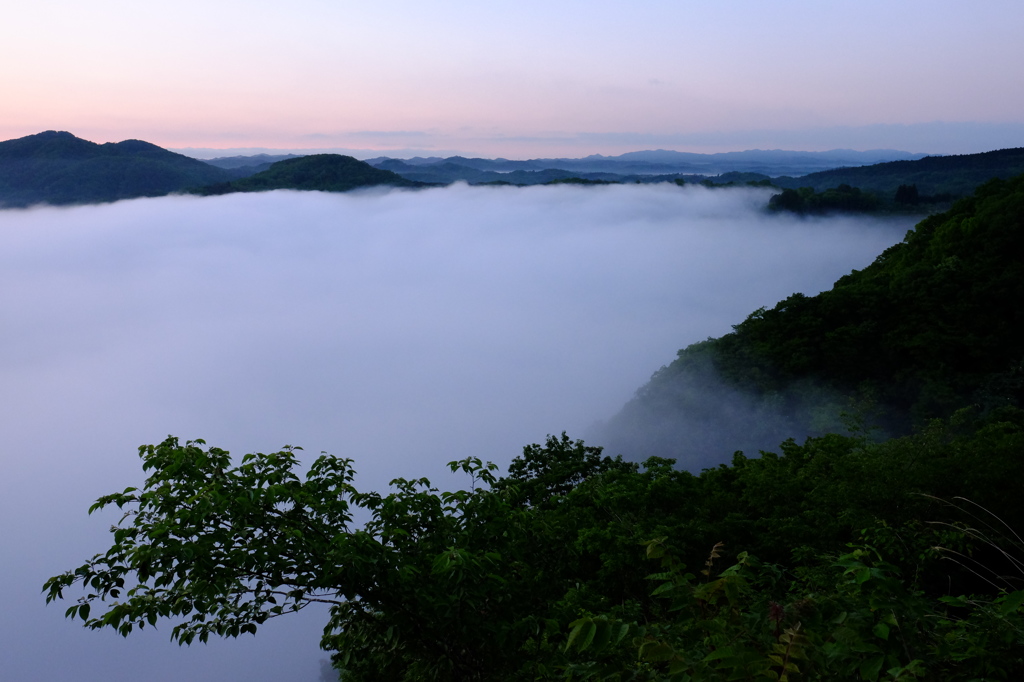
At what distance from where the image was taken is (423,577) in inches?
249

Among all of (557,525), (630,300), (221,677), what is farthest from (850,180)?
(557,525)

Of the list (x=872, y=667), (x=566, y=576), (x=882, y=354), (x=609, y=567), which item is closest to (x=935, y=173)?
(x=882, y=354)

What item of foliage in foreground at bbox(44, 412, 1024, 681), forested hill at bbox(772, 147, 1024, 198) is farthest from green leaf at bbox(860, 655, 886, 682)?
forested hill at bbox(772, 147, 1024, 198)

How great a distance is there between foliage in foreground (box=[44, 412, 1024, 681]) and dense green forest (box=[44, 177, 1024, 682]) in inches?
1.1

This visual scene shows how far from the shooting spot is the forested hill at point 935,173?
132 meters

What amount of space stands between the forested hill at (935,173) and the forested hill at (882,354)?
98.4 meters

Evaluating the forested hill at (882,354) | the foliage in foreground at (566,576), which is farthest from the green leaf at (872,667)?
the forested hill at (882,354)

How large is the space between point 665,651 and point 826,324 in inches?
1511

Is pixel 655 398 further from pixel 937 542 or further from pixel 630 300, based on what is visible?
pixel 630 300

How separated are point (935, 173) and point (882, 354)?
154 m

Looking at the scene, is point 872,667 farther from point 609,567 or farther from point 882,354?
point 882,354

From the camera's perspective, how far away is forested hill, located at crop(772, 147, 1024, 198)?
132 meters

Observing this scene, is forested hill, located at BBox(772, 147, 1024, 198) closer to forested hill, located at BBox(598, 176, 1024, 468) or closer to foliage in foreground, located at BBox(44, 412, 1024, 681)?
forested hill, located at BBox(598, 176, 1024, 468)

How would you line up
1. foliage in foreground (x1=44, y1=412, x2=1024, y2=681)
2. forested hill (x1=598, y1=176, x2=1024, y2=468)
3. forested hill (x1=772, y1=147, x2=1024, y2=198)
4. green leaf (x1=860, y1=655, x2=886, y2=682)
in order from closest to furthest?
A: 1. green leaf (x1=860, y1=655, x2=886, y2=682)
2. foliage in foreground (x1=44, y1=412, x2=1024, y2=681)
3. forested hill (x1=598, y1=176, x2=1024, y2=468)
4. forested hill (x1=772, y1=147, x2=1024, y2=198)
